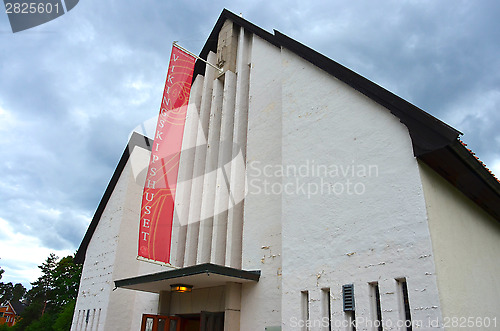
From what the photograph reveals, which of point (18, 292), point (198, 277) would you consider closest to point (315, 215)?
point (198, 277)

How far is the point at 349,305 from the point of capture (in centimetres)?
600

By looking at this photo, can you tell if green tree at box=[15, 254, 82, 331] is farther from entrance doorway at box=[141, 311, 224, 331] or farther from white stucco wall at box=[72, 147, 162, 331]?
entrance doorway at box=[141, 311, 224, 331]

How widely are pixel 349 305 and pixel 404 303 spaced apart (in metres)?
0.87

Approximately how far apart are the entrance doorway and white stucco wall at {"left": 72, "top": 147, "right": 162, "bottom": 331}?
1270 mm

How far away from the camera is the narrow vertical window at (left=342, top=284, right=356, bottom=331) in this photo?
19.5 feet

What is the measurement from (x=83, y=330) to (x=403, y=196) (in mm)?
11673

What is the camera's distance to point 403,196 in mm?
5914

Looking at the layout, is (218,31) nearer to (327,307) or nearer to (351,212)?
(351,212)

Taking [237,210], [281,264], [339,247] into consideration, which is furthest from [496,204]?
[237,210]

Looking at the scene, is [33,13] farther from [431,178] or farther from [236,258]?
[431,178]

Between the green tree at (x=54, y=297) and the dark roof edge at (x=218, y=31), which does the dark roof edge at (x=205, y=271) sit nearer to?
the dark roof edge at (x=218, y=31)

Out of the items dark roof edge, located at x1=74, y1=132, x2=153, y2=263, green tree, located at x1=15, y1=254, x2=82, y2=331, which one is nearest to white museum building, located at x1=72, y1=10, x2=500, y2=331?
dark roof edge, located at x1=74, y1=132, x2=153, y2=263

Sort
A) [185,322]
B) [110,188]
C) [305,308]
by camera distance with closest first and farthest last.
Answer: [305,308] < [185,322] < [110,188]

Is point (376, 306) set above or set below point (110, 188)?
below
